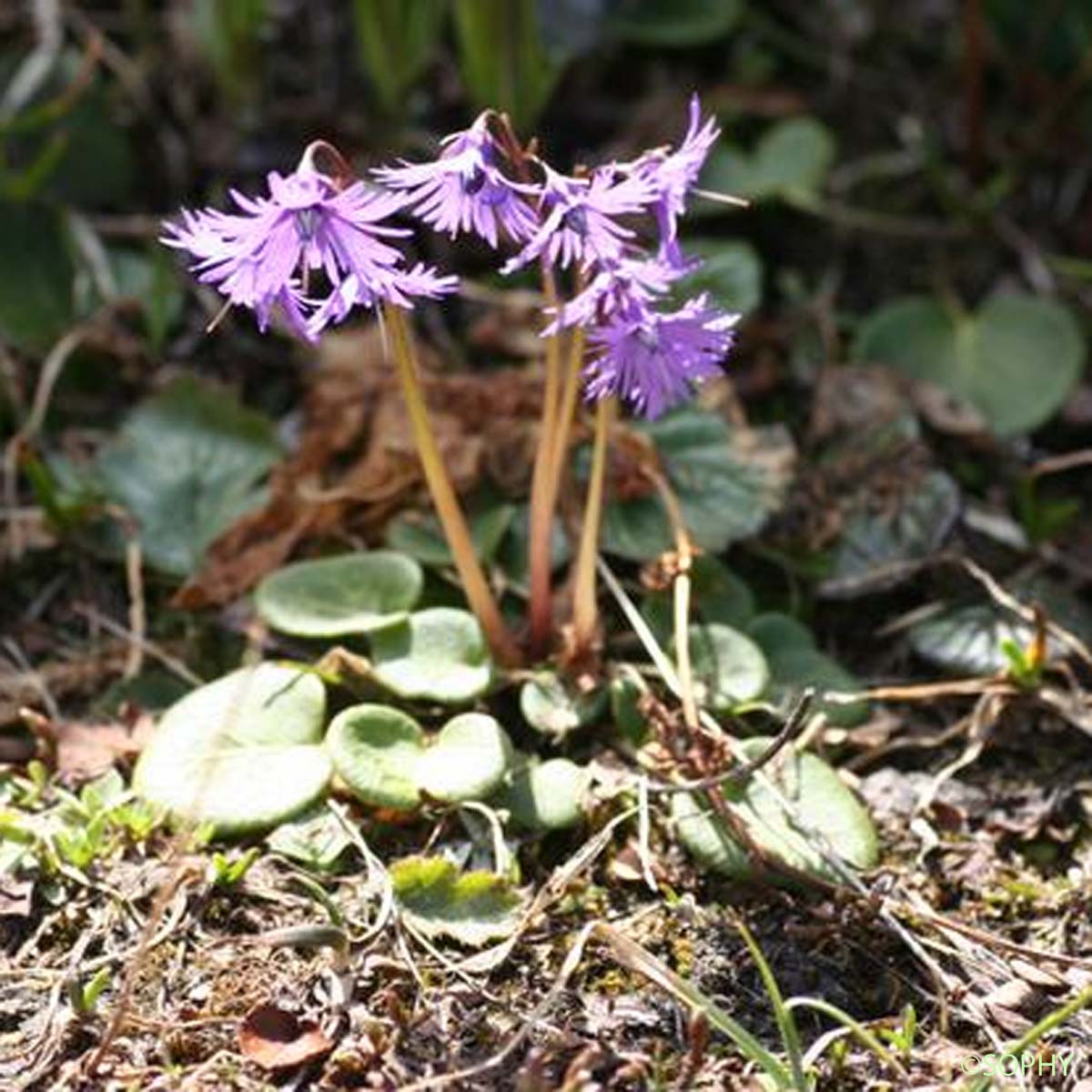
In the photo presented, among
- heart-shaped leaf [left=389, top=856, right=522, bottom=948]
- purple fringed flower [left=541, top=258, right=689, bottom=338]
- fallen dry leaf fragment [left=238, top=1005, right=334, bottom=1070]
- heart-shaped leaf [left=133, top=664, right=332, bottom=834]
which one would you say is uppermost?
purple fringed flower [left=541, top=258, right=689, bottom=338]

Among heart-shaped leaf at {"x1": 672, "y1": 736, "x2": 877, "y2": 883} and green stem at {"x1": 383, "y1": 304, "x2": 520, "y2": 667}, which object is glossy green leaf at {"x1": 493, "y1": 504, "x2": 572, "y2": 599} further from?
heart-shaped leaf at {"x1": 672, "y1": 736, "x2": 877, "y2": 883}

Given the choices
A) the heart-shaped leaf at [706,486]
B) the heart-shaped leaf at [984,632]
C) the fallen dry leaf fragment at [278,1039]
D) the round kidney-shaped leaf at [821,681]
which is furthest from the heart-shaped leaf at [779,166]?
the fallen dry leaf fragment at [278,1039]

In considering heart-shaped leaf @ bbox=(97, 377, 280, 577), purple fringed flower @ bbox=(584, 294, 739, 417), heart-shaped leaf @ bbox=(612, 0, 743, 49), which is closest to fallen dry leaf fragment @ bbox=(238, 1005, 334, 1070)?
purple fringed flower @ bbox=(584, 294, 739, 417)

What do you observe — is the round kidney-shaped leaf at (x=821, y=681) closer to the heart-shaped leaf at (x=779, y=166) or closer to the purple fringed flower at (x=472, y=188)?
the purple fringed flower at (x=472, y=188)

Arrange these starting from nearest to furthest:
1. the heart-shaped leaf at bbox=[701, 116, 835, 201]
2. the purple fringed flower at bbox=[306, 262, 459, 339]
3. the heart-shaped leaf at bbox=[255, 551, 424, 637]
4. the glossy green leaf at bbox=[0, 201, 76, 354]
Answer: the purple fringed flower at bbox=[306, 262, 459, 339], the heart-shaped leaf at bbox=[255, 551, 424, 637], the glossy green leaf at bbox=[0, 201, 76, 354], the heart-shaped leaf at bbox=[701, 116, 835, 201]

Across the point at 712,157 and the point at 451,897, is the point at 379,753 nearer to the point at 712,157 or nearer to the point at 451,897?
the point at 451,897

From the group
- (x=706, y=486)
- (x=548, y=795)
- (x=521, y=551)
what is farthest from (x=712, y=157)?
(x=548, y=795)

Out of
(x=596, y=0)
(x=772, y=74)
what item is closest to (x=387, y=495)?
(x=596, y=0)
